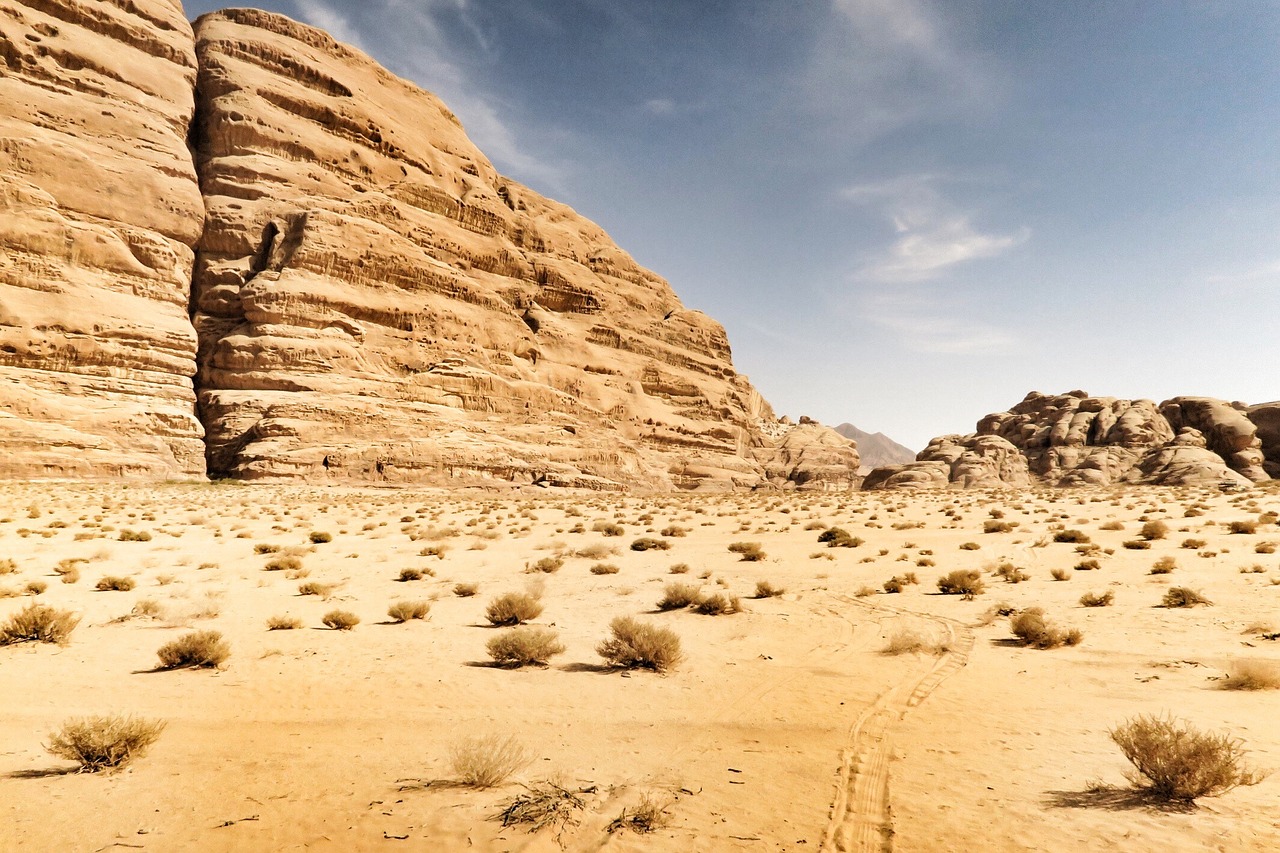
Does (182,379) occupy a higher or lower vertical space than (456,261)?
lower

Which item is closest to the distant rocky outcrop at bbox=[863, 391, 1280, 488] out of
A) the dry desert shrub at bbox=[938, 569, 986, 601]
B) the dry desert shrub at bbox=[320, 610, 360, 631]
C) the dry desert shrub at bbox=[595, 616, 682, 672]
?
the dry desert shrub at bbox=[938, 569, 986, 601]

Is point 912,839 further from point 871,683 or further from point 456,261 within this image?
point 456,261

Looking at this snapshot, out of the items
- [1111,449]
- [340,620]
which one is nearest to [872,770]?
[340,620]

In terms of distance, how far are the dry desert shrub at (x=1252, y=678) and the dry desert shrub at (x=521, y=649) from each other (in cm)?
676

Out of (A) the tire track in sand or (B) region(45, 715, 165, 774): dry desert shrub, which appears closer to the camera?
(A) the tire track in sand

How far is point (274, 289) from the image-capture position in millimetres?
48219

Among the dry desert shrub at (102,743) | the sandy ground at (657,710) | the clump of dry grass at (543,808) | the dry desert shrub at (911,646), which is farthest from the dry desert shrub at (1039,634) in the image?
the dry desert shrub at (102,743)

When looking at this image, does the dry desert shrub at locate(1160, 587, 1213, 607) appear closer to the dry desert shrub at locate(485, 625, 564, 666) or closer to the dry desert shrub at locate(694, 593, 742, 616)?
the dry desert shrub at locate(694, 593, 742, 616)

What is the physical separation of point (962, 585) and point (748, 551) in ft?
17.8

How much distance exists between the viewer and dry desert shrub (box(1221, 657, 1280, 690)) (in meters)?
5.86

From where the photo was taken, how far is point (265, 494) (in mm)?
34781

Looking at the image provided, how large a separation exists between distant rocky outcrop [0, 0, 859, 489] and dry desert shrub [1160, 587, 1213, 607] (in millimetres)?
43957

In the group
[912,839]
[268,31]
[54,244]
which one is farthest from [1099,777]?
[268,31]

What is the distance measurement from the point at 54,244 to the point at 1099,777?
194 ft
